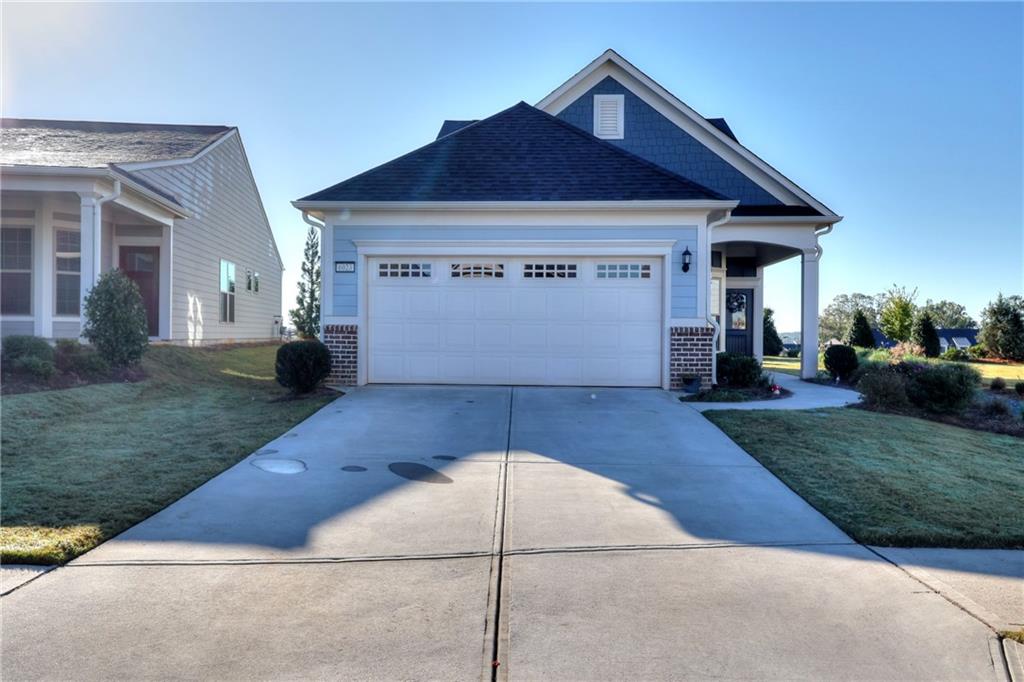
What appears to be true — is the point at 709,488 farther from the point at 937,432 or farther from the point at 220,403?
the point at 220,403

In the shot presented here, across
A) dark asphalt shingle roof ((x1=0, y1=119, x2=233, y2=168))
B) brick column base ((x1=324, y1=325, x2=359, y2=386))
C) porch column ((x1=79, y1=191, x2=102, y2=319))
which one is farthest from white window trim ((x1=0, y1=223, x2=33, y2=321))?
brick column base ((x1=324, y1=325, x2=359, y2=386))

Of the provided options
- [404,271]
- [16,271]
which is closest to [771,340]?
[404,271]

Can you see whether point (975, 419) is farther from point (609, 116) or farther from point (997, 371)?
point (997, 371)

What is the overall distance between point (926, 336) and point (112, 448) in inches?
900

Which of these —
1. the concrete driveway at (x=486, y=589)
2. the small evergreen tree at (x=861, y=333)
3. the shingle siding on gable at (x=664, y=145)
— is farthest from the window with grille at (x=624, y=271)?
the small evergreen tree at (x=861, y=333)

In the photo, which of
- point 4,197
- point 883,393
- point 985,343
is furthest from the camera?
point 985,343

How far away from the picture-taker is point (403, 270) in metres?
11.2

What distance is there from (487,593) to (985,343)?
25.1 metres

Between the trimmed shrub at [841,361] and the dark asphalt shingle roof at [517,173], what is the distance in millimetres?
5362

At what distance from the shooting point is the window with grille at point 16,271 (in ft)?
44.6

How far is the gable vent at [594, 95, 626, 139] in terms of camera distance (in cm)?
1525

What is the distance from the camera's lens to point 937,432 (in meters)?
8.11

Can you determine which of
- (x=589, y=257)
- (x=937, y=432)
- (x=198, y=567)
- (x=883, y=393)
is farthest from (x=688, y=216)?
(x=198, y=567)

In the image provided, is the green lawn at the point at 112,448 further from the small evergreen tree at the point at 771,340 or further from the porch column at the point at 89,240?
the small evergreen tree at the point at 771,340
